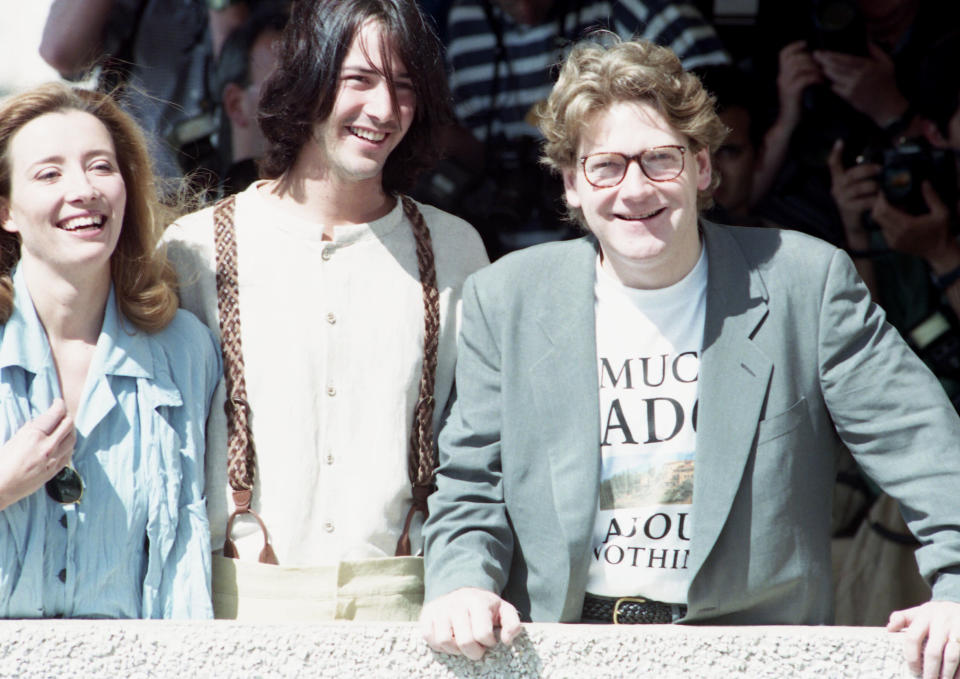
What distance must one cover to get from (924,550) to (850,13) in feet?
7.52

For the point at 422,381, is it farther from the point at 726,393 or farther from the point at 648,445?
the point at 726,393

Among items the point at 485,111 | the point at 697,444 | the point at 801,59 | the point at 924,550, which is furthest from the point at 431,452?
the point at 801,59

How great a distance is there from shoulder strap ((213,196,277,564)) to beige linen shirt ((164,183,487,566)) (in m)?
0.01

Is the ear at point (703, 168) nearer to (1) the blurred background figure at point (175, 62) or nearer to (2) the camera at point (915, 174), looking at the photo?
(2) the camera at point (915, 174)

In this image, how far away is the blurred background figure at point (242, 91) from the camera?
352 cm

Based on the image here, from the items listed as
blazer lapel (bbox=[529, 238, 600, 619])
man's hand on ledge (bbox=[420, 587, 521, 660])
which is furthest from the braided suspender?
man's hand on ledge (bbox=[420, 587, 521, 660])

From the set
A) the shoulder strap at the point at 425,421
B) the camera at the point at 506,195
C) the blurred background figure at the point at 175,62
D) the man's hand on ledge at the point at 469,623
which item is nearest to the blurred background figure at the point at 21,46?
the blurred background figure at the point at 175,62

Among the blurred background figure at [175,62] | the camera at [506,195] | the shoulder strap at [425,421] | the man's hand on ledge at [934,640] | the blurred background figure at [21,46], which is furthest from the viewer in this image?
the camera at [506,195]

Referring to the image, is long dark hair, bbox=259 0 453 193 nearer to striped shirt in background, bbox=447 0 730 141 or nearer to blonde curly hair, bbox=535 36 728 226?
blonde curly hair, bbox=535 36 728 226

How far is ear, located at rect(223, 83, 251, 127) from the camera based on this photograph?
356cm

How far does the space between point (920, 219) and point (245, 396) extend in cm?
232

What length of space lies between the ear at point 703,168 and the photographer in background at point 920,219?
5.49 feet

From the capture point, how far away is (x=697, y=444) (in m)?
1.84

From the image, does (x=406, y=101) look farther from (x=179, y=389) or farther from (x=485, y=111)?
(x=485, y=111)
